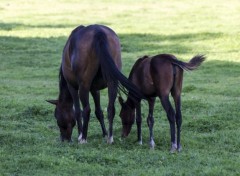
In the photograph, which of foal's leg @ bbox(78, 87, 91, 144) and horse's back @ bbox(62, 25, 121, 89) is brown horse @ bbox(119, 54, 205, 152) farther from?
foal's leg @ bbox(78, 87, 91, 144)

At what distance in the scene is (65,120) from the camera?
11.2m

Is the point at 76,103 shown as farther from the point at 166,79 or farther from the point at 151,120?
the point at 166,79

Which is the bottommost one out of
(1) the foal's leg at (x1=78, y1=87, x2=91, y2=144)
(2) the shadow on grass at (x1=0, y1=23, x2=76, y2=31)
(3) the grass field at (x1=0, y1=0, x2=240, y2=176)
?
(2) the shadow on grass at (x1=0, y1=23, x2=76, y2=31)

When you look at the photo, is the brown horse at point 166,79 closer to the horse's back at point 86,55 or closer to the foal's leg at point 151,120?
the foal's leg at point 151,120

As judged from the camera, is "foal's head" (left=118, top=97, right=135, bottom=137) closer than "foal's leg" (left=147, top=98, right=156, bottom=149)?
No

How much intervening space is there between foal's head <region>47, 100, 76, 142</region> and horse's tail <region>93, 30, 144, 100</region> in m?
1.33

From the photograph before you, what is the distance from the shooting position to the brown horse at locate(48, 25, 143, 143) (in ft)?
33.2

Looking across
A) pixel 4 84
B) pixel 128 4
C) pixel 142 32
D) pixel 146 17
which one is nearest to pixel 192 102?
pixel 4 84

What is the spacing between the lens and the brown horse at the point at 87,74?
33.2ft

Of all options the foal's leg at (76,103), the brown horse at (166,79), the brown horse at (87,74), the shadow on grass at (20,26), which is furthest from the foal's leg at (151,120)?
the shadow on grass at (20,26)

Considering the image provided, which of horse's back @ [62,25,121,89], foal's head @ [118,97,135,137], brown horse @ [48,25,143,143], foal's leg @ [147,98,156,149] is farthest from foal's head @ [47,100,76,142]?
foal's leg @ [147,98,156,149]

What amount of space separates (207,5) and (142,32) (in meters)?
15.6

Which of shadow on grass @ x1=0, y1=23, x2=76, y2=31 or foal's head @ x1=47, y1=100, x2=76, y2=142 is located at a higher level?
foal's head @ x1=47, y1=100, x2=76, y2=142

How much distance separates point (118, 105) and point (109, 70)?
5.01 meters
